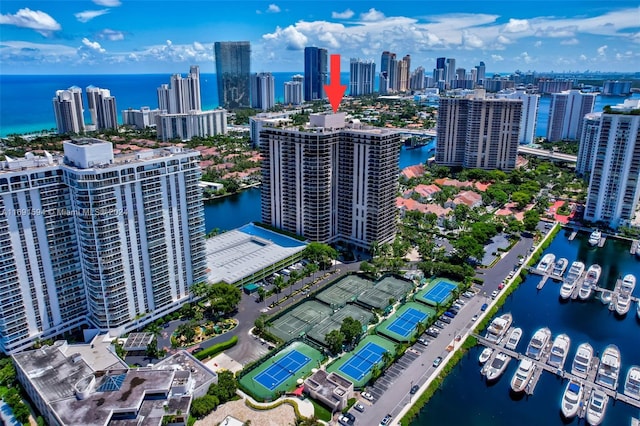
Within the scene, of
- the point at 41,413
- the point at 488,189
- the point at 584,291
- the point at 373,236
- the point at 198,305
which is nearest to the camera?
the point at 41,413

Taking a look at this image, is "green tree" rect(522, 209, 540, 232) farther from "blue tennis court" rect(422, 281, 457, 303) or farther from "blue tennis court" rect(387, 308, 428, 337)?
"blue tennis court" rect(387, 308, 428, 337)

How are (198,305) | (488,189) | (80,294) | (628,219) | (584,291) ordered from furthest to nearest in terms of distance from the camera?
(488,189), (628,219), (584,291), (198,305), (80,294)

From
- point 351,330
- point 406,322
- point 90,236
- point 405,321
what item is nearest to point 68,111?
point 90,236

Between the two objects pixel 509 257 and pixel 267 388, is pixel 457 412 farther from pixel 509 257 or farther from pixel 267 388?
pixel 509 257

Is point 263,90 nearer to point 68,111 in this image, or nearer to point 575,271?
point 68,111

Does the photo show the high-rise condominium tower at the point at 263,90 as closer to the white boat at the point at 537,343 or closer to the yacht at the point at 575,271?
the yacht at the point at 575,271

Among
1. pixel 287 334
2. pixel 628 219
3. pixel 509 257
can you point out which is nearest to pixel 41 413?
pixel 287 334

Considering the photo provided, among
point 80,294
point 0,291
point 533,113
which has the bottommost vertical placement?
point 80,294
